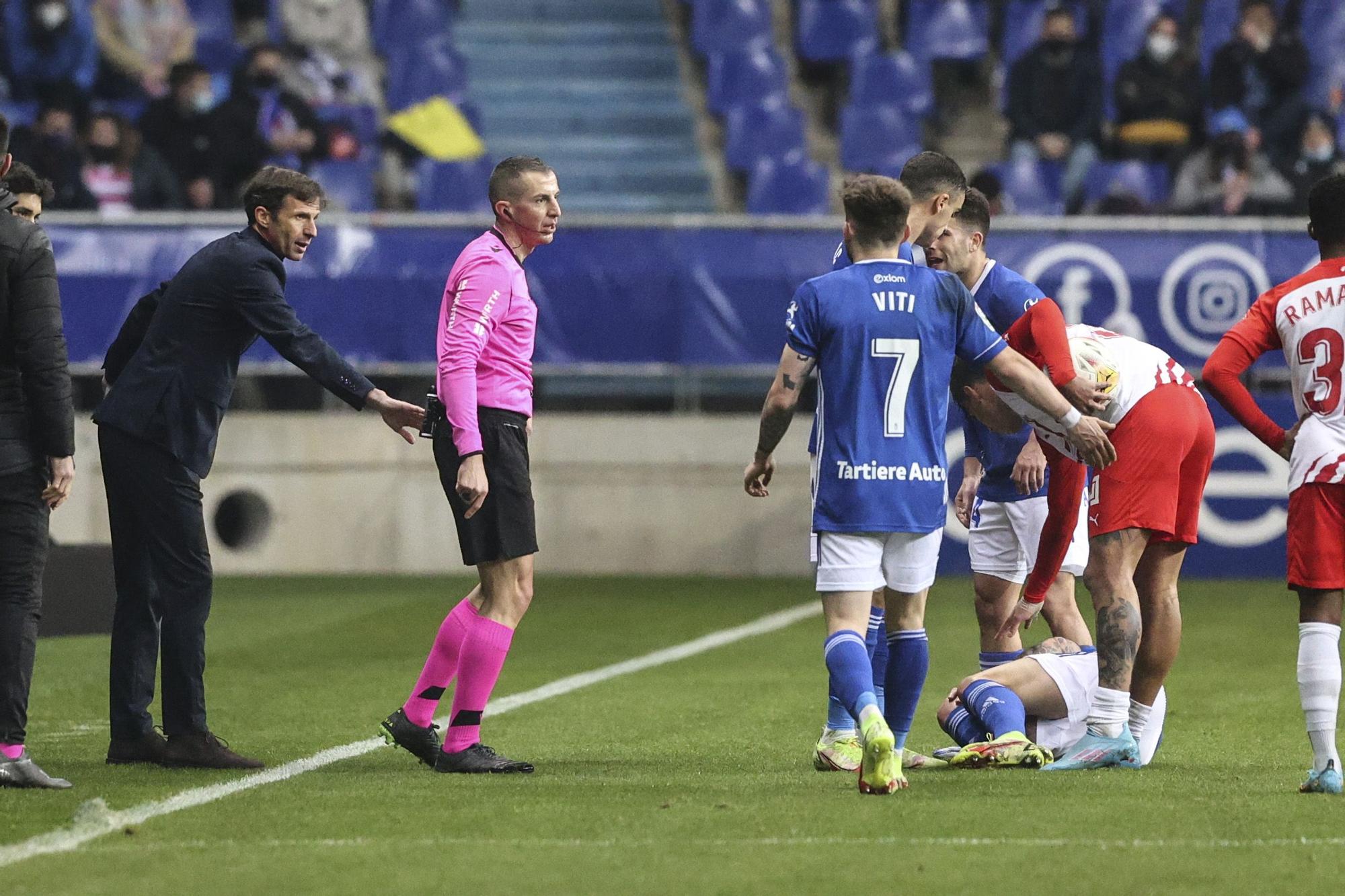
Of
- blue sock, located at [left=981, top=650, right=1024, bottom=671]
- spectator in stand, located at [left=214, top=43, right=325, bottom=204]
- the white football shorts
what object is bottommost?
blue sock, located at [left=981, top=650, right=1024, bottom=671]

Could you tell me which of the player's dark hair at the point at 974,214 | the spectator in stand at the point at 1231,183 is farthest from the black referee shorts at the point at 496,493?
the spectator in stand at the point at 1231,183

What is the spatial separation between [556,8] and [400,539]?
350 inches

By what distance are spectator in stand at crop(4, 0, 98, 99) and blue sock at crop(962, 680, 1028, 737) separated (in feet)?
45.5

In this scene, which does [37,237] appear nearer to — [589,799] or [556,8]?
[589,799]

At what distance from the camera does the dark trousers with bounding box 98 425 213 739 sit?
690cm

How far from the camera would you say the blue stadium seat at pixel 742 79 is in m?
20.0

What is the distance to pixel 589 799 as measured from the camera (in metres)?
6.03

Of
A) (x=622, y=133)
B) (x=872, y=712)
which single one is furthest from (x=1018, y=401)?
(x=622, y=133)

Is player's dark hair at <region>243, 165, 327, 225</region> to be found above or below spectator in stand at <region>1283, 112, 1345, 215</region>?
above

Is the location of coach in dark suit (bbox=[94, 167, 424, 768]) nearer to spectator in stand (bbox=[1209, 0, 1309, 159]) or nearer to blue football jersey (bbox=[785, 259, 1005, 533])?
blue football jersey (bbox=[785, 259, 1005, 533])

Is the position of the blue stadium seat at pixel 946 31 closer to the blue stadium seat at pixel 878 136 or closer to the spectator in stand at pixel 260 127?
the blue stadium seat at pixel 878 136

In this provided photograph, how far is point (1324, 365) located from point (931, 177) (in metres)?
1.51

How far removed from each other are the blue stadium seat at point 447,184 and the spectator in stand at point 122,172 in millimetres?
2207

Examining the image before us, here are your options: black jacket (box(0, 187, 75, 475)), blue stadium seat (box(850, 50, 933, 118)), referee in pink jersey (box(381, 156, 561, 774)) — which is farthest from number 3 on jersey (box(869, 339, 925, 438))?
blue stadium seat (box(850, 50, 933, 118))
